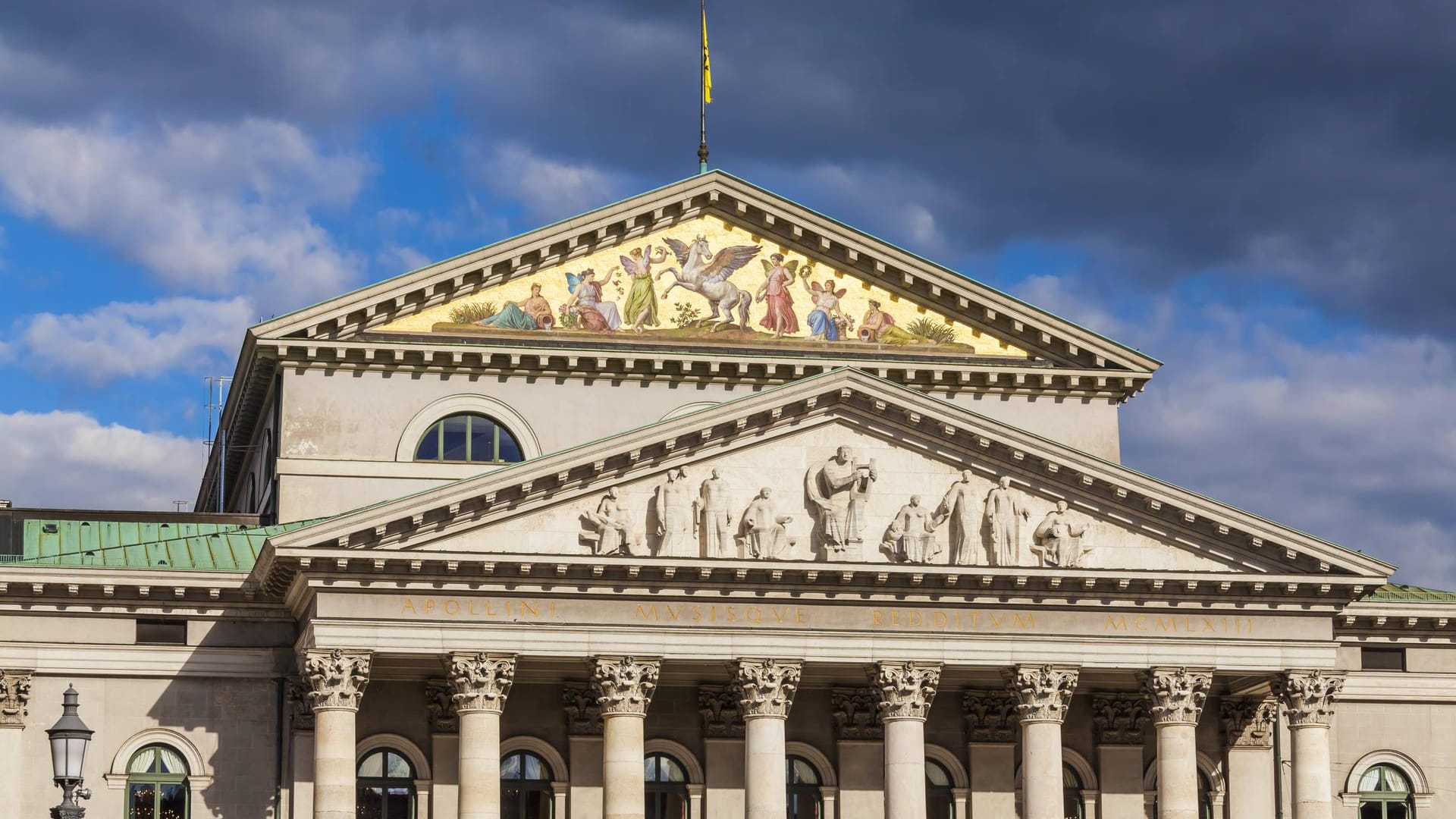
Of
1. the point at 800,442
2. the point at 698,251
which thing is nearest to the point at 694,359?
the point at 698,251

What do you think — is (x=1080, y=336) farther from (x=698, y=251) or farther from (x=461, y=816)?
(x=461, y=816)

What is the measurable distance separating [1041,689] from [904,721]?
10.2 ft

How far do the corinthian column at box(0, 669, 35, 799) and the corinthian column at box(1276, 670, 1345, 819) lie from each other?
27786 mm

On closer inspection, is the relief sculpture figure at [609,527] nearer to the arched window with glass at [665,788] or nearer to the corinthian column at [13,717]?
the arched window with glass at [665,788]

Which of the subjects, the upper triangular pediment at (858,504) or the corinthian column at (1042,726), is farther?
the corinthian column at (1042,726)

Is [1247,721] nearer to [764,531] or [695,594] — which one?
[764,531]

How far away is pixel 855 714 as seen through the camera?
6066 centimetres

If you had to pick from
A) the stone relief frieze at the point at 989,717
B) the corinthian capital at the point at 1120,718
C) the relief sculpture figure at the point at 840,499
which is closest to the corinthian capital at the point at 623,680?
the relief sculpture figure at the point at 840,499

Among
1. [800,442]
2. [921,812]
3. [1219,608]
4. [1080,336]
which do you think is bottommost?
[921,812]

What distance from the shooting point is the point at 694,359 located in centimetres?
6431

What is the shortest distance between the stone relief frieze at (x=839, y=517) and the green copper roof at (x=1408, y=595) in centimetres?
752

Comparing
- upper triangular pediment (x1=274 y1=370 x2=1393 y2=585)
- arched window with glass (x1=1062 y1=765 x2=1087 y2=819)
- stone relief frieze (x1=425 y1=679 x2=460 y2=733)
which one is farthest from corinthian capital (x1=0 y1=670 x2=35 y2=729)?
arched window with glass (x1=1062 y1=765 x2=1087 y2=819)

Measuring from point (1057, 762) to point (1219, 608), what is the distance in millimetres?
4971

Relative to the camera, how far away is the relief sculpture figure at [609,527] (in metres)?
55.1
